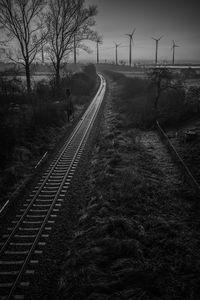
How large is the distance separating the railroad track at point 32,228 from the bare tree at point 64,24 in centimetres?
1982

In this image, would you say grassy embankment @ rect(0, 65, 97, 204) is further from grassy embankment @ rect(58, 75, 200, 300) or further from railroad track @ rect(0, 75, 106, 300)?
grassy embankment @ rect(58, 75, 200, 300)

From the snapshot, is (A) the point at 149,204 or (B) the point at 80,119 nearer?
(A) the point at 149,204

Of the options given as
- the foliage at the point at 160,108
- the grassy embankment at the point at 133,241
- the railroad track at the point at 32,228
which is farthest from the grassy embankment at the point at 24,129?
the foliage at the point at 160,108

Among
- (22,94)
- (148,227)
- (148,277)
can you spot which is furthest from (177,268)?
(22,94)

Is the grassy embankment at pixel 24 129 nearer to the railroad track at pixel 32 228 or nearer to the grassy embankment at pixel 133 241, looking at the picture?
the railroad track at pixel 32 228

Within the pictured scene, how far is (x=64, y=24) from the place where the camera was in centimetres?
2952

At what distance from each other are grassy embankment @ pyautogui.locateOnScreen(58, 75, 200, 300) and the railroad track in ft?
3.90

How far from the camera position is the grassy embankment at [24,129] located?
14.0m

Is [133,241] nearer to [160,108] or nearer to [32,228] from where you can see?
[32,228]

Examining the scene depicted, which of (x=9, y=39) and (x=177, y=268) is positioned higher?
(x=9, y=39)

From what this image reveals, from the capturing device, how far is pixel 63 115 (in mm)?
25938

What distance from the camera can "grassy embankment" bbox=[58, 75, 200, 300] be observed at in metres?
6.43

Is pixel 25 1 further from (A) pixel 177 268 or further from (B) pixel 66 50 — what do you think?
(A) pixel 177 268

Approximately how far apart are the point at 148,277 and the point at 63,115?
21.5 metres
